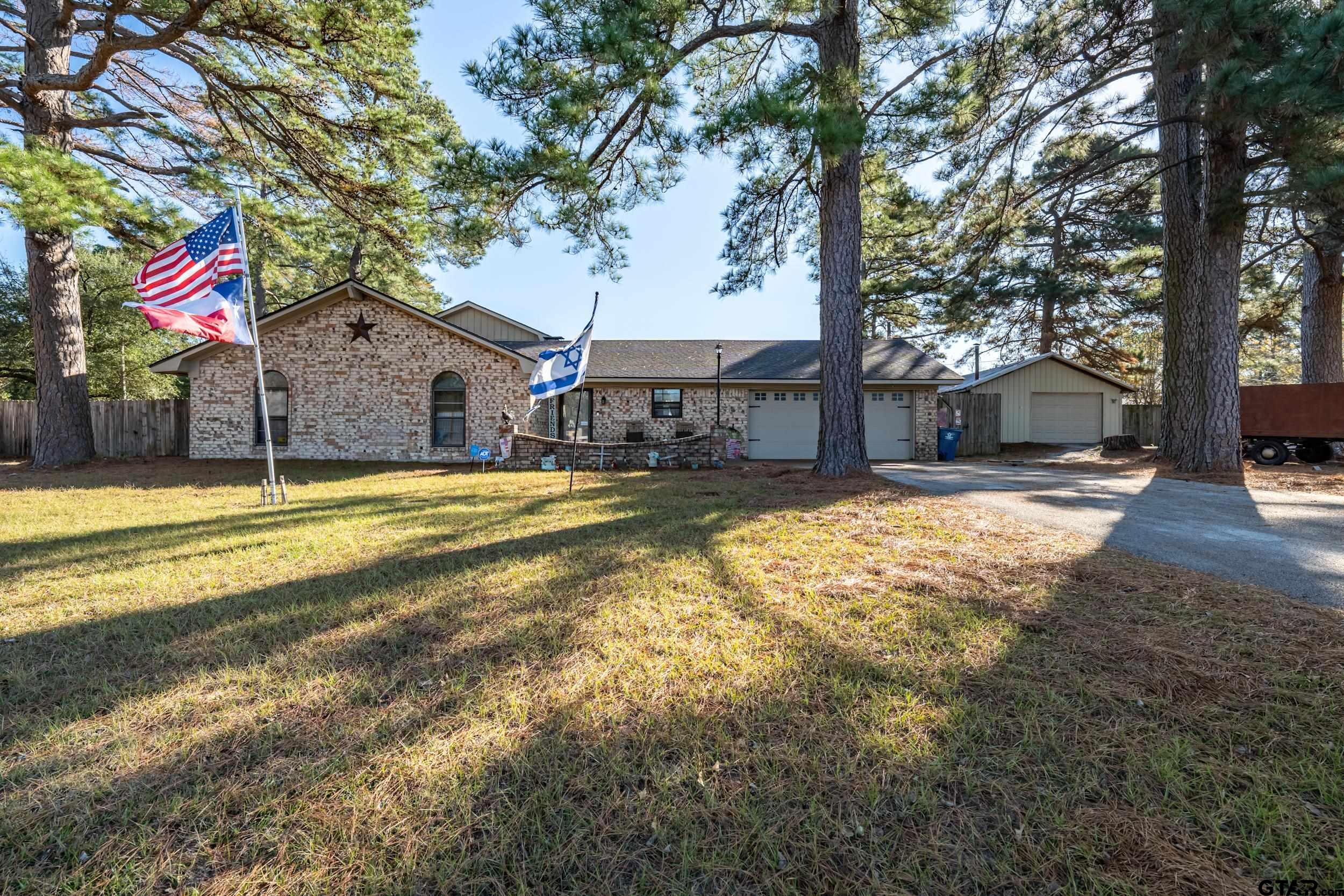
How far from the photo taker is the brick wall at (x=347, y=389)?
13.2 meters

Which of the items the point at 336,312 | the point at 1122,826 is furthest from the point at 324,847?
the point at 336,312

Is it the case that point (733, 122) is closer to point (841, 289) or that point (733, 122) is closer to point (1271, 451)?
point (841, 289)

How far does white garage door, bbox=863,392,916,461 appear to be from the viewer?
53.0 feet

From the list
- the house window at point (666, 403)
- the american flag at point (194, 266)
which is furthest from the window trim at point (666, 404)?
the american flag at point (194, 266)

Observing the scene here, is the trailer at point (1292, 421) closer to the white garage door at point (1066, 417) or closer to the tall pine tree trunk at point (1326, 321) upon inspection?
the tall pine tree trunk at point (1326, 321)

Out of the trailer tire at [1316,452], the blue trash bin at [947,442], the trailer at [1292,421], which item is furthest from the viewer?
the blue trash bin at [947,442]

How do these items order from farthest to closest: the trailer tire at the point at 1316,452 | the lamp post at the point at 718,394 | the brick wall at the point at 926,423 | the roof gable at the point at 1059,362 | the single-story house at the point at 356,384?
the roof gable at the point at 1059,362 → the brick wall at the point at 926,423 → the lamp post at the point at 718,394 → the single-story house at the point at 356,384 → the trailer tire at the point at 1316,452

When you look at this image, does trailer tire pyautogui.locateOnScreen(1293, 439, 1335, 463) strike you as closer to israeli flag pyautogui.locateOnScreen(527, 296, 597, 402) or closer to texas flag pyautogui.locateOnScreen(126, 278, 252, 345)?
israeli flag pyautogui.locateOnScreen(527, 296, 597, 402)

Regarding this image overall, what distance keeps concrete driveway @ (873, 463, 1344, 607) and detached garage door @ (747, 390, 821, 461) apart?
7.22 metres

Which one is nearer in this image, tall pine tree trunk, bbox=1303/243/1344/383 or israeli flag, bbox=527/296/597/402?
israeli flag, bbox=527/296/597/402

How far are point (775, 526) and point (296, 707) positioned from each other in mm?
3998

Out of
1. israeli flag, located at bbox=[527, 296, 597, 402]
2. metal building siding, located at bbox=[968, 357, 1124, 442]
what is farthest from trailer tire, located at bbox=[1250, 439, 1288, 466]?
israeli flag, located at bbox=[527, 296, 597, 402]

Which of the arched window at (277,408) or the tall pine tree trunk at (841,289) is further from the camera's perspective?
the arched window at (277,408)

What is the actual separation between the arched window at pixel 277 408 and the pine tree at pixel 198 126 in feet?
10.4
